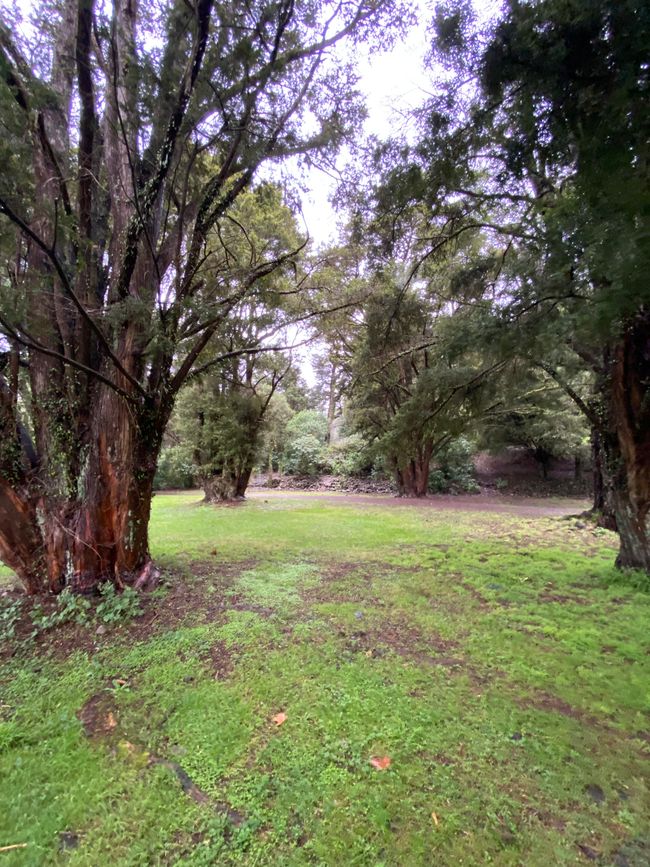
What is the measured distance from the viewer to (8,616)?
325 cm

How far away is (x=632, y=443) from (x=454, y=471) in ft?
42.5

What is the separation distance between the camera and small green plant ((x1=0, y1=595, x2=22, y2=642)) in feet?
9.94

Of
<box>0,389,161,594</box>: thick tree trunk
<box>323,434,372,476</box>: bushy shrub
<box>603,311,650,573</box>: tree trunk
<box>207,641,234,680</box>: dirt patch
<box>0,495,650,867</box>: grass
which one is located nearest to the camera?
<box>0,495,650,867</box>: grass

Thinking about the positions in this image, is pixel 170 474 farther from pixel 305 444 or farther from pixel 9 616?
pixel 9 616

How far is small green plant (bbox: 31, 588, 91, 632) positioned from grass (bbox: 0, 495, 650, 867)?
0.13 metres

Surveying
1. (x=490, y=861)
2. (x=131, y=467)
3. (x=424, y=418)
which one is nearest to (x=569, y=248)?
(x=424, y=418)

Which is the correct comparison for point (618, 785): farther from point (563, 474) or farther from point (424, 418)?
point (563, 474)

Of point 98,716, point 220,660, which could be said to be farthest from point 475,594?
point 98,716

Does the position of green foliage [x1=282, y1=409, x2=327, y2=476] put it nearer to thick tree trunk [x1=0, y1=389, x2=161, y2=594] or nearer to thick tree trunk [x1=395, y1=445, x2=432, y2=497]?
thick tree trunk [x1=395, y1=445, x2=432, y2=497]

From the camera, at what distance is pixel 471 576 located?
4.51 meters

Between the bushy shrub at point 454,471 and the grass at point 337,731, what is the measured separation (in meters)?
12.6

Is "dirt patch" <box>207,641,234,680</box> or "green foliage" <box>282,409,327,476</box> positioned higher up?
"green foliage" <box>282,409,327,476</box>

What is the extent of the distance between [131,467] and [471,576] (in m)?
4.04

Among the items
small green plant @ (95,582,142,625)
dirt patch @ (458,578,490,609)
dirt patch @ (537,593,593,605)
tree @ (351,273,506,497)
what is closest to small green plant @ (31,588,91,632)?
small green plant @ (95,582,142,625)
